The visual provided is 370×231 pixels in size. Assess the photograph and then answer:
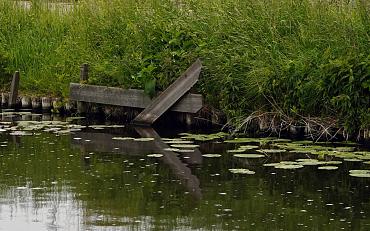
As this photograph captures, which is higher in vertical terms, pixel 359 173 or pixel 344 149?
pixel 344 149

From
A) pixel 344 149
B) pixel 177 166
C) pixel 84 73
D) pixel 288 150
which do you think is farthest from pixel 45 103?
pixel 344 149

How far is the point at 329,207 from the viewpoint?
1175cm

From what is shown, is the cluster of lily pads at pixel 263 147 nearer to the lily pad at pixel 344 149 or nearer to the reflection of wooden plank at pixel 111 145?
the lily pad at pixel 344 149

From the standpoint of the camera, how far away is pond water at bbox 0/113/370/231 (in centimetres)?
1119

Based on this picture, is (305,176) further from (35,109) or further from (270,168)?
(35,109)

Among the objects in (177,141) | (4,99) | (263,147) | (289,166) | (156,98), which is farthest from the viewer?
(4,99)

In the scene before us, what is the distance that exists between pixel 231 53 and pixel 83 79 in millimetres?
3389

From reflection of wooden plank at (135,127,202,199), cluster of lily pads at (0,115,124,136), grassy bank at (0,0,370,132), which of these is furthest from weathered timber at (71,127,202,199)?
grassy bank at (0,0,370,132)

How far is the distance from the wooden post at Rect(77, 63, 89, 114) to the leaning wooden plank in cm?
17

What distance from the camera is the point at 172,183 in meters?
13.3

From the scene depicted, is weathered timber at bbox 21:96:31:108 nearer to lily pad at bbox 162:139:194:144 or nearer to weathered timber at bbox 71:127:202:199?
weathered timber at bbox 71:127:202:199

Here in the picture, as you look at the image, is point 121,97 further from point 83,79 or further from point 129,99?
point 83,79

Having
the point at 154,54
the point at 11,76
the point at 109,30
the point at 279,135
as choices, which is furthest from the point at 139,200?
the point at 11,76

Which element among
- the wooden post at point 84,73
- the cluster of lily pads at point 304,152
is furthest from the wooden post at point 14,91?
the cluster of lily pads at point 304,152
